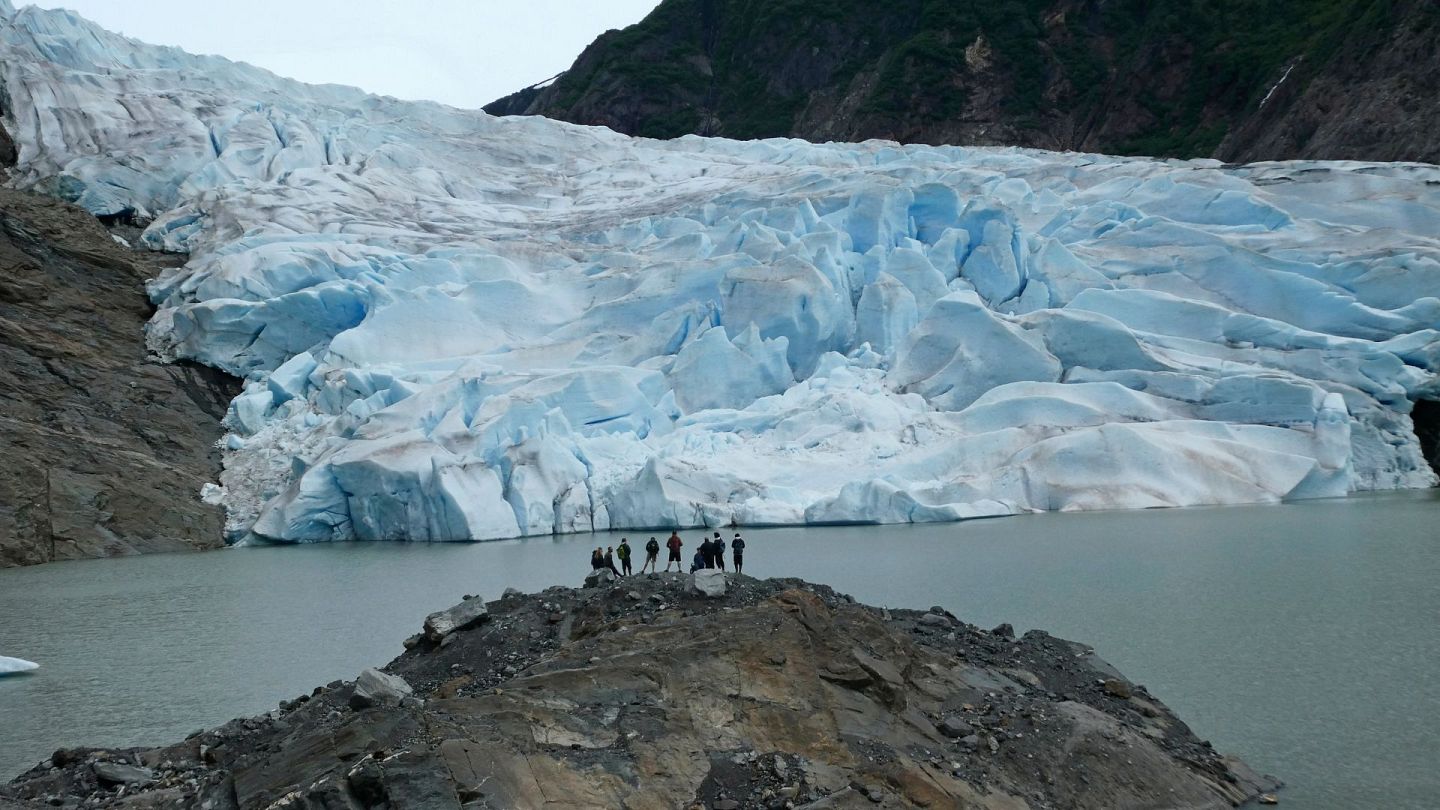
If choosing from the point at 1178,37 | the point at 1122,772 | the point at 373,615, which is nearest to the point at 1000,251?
the point at 373,615

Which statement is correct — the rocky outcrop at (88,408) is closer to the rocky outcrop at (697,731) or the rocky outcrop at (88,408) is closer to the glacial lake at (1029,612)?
the glacial lake at (1029,612)

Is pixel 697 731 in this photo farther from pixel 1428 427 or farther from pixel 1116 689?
pixel 1428 427

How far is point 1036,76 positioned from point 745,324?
94.4 feet

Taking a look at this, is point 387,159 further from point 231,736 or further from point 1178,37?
point 1178,37

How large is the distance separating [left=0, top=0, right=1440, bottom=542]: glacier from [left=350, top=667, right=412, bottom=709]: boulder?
9.99 meters

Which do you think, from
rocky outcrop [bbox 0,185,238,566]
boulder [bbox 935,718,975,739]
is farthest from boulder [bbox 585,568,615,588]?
rocky outcrop [bbox 0,185,238,566]

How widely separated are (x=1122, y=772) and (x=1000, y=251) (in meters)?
14.8

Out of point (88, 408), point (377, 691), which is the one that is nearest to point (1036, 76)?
point (88, 408)

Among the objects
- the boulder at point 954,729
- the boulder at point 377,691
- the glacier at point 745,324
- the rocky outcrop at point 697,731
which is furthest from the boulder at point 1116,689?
the glacier at point 745,324

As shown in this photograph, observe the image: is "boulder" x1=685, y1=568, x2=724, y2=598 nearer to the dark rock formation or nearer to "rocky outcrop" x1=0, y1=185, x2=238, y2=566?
"rocky outcrop" x1=0, y1=185, x2=238, y2=566

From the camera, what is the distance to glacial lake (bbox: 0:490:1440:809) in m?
5.81

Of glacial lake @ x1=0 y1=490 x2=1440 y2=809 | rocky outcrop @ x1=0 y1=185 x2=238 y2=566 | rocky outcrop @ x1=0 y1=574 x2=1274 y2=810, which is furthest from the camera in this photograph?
rocky outcrop @ x1=0 y1=185 x2=238 y2=566

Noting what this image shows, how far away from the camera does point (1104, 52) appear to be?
142ft

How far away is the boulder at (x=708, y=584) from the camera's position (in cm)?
596
